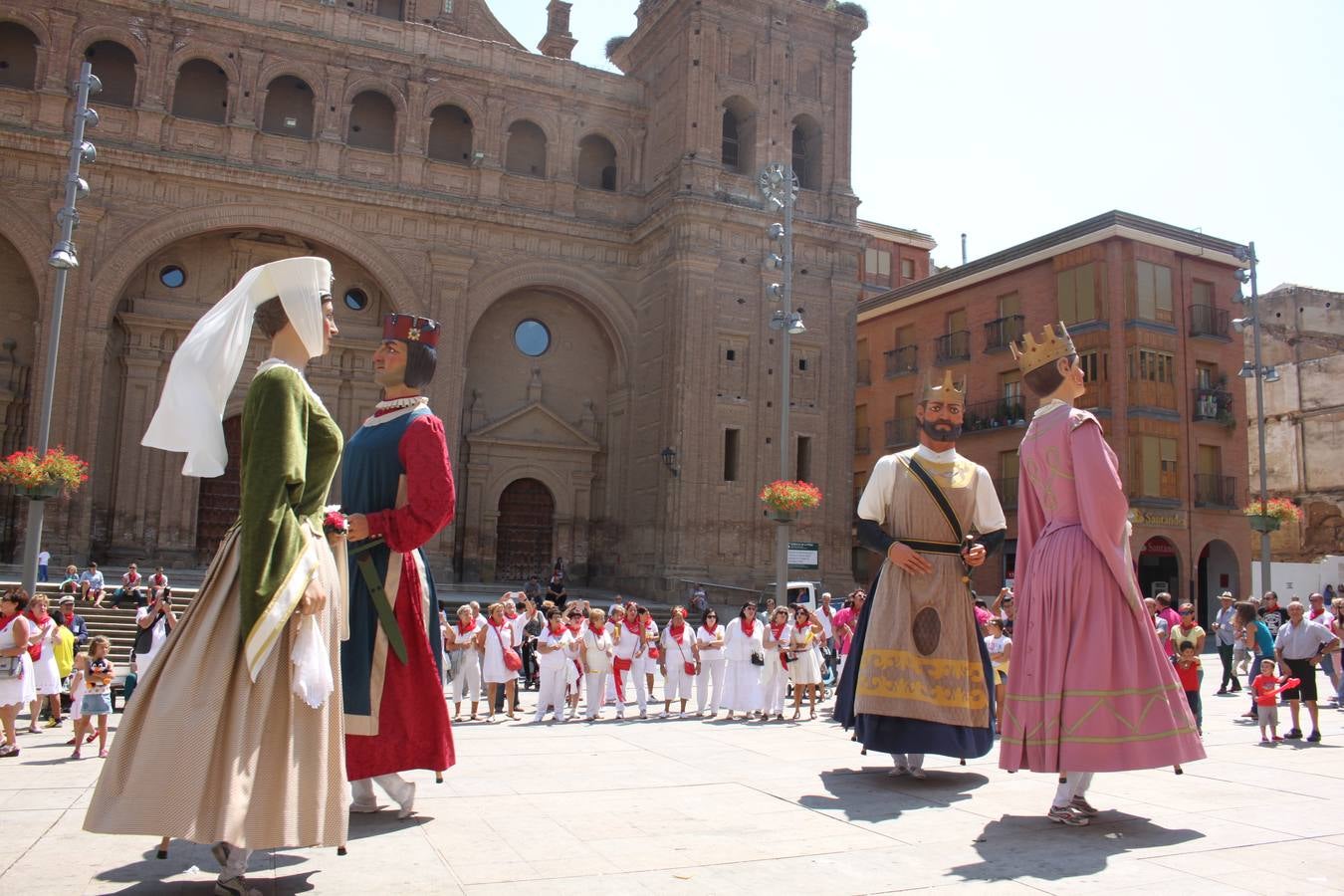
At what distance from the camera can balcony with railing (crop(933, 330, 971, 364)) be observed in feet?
111

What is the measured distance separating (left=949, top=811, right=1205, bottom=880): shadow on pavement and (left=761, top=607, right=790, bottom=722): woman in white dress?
7730 mm

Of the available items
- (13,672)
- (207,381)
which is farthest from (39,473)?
(207,381)

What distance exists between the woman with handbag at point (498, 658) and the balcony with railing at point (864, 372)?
25744mm

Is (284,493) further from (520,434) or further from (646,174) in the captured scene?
(646,174)

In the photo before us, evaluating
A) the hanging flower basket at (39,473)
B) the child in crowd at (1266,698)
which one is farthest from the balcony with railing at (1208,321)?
the hanging flower basket at (39,473)

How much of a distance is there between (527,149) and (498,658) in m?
20.3

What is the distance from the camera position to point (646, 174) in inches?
1209

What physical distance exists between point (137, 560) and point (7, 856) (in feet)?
75.8

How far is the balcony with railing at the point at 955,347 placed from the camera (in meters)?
33.7

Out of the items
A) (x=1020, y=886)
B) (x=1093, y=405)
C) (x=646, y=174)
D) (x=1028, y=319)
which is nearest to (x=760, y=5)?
(x=646, y=174)

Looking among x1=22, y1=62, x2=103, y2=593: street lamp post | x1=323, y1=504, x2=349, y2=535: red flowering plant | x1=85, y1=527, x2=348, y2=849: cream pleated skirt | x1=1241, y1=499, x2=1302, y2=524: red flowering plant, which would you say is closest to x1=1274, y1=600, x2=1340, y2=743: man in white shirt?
x1=323, y1=504, x2=349, y2=535: red flowering plant

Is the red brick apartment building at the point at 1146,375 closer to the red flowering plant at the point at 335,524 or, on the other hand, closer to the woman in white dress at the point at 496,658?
the woman in white dress at the point at 496,658

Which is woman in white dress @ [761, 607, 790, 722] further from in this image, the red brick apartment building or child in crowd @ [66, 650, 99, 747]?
the red brick apartment building

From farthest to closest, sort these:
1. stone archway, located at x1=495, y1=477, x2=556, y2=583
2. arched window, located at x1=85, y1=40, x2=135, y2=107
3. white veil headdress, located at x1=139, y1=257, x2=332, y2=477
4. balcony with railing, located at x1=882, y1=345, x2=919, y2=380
Result: balcony with railing, located at x1=882, y1=345, x2=919, y2=380 → stone archway, located at x1=495, y1=477, x2=556, y2=583 → arched window, located at x1=85, y1=40, x2=135, y2=107 → white veil headdress, located at x1=139, y1=257, x2=332, y2=477
